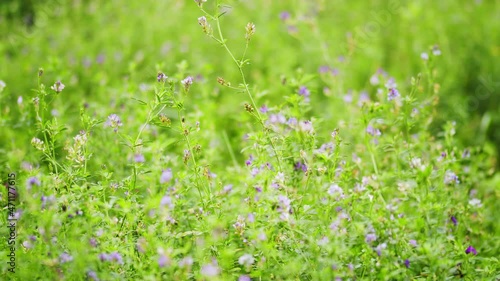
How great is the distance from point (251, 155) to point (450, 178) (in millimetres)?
825

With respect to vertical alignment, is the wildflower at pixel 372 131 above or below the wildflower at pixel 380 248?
above

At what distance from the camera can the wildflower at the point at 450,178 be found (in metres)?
2.26

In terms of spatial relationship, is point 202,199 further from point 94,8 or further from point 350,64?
point 94,8

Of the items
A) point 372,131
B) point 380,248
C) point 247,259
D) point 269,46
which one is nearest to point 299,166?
→ point 372,131

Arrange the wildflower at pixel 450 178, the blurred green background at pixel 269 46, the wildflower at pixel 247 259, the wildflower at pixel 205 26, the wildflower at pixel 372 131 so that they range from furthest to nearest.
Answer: the blurred green background at pixel 269 46 → the wildflower at pixel 372 131 → the wildflower at pixel 450 178 → the wildflower at pixel 205 26 → the wildflower at pixel 247 259

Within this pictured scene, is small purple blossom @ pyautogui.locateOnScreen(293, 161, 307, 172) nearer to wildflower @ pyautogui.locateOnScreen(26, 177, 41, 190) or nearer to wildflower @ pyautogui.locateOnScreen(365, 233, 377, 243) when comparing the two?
wildflower @ pyautogui.locateOnScreen(365, 233, 377, 243)

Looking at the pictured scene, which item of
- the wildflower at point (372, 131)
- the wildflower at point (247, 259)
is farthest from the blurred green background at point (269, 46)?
the wildflower at point (247, 259)

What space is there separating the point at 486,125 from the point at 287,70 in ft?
4.73

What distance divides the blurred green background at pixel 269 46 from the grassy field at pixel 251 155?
22 millimetres

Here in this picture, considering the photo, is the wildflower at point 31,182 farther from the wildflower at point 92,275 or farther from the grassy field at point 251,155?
the wildflower at point 92,275

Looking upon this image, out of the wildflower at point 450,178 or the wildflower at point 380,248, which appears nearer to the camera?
the wildflower at point 380,248

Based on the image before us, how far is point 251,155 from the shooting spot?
8.00ft

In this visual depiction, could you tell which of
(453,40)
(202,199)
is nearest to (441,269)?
(202,199)

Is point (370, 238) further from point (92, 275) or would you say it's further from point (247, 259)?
point (92, 275)
